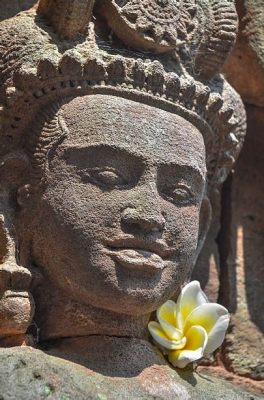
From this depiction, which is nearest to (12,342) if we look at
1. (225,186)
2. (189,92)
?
(189,92)

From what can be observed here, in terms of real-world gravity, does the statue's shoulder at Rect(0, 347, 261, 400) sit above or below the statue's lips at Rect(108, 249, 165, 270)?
below

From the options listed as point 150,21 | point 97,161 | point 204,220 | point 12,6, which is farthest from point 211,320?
point 12,6

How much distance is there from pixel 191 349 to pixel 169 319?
9 cm

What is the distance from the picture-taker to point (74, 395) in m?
2.00

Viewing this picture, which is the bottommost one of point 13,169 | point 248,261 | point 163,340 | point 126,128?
point 248,261

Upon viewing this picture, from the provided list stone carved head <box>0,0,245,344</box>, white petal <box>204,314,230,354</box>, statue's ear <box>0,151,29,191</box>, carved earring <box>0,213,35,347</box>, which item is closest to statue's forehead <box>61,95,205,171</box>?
stone carved head <box>0,0,245,344</box>

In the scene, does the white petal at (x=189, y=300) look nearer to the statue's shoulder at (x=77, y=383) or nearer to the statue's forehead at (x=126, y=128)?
the statue's shoulder at (x=77, y=383)

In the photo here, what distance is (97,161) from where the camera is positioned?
84.4 inches

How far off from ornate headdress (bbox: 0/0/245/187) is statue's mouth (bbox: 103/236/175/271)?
0.33 metres

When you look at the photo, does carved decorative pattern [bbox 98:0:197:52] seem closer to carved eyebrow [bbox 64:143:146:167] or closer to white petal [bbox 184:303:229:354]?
carved eyebrow [bbox 64:143:146:167]

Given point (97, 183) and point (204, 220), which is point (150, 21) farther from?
point (204, 220)

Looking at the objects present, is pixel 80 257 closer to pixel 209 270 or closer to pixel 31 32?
pixel 31 32

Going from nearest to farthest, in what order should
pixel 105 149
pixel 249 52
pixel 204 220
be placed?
pixel 105 149 < pixel 204 220 < pixel 249 52

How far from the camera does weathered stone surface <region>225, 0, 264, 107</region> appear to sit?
8.80ft
